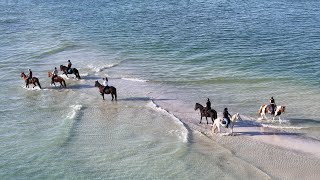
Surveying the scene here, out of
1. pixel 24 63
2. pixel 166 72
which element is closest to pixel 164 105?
pixel 166 72

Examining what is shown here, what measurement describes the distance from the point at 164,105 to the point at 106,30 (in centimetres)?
2499

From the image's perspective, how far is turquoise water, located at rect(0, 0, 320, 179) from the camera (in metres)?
22.4

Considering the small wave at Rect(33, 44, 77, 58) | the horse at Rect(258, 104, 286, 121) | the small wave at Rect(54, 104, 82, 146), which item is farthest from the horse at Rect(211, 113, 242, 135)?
the small wave at Rect(33, 44, 77, 58)

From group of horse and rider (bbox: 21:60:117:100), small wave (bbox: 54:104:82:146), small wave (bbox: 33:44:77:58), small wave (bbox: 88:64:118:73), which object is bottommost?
small wave (bbox: 54:104:82:146)

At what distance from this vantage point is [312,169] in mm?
21047

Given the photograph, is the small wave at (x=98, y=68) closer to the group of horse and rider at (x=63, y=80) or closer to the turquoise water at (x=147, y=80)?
the turquoise water at (x=147, y=80)

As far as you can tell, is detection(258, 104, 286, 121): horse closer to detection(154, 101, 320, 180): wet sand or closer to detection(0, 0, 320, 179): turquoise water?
detection(0, 0, 320, 179): turquoise water

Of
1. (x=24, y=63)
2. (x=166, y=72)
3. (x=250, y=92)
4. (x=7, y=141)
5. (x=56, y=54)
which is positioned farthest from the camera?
(x=56, y=54)

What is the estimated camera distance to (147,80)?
35375 millimetres

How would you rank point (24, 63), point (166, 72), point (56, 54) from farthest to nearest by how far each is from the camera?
point (56, 54) < point (24, 63) < point (166, 72)

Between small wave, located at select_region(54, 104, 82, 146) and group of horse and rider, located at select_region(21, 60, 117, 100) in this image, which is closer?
small wave, located at select_region(54, 104, 82, 146)

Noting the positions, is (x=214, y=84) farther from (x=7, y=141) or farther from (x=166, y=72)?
(x=7, y=141)

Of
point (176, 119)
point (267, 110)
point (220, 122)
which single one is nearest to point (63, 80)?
point (176, 119)

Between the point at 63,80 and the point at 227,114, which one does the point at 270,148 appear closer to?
the point at 227,114
